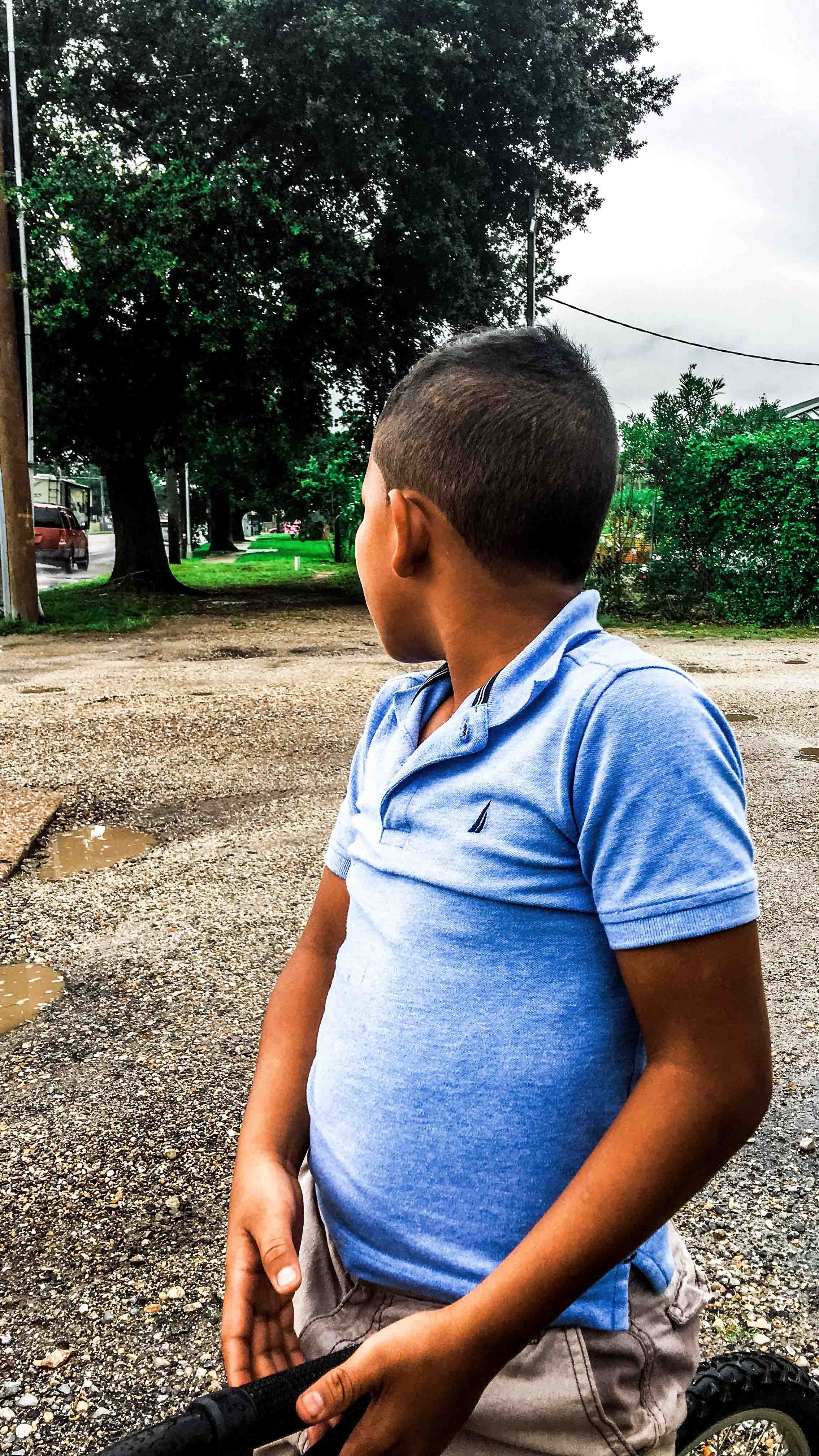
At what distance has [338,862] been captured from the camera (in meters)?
1.33

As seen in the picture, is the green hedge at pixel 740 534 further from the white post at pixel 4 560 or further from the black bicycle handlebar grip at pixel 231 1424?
the black bicycle handlebar grip at pixel 231 1424

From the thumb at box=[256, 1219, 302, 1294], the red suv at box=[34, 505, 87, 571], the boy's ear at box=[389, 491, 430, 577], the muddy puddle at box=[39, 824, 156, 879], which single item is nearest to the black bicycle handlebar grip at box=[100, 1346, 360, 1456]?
the thumb at box=[256, 1219, 302, 1294]

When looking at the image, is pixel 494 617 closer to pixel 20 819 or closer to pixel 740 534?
pixel 20 819

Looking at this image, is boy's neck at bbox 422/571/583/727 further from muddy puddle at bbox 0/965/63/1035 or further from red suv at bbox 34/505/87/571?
red suv at bbox 34/505/87/571

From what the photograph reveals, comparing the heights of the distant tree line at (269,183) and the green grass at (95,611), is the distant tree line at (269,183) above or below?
above

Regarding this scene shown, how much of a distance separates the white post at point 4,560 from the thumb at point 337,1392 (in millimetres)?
12365

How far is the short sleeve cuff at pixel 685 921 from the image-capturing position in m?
0.89

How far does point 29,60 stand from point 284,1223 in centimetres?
1568

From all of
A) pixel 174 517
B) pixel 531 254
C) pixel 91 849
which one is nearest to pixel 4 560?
pixel 91 849

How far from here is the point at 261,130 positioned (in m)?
13.3

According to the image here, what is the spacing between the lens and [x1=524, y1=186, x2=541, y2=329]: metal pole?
1555 cm

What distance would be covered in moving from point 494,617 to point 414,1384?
2.27 ft

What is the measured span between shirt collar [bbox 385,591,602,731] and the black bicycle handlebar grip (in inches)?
22.5

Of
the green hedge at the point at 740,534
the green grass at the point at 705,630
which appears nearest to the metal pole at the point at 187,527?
the green hedge at the point at 740,534
